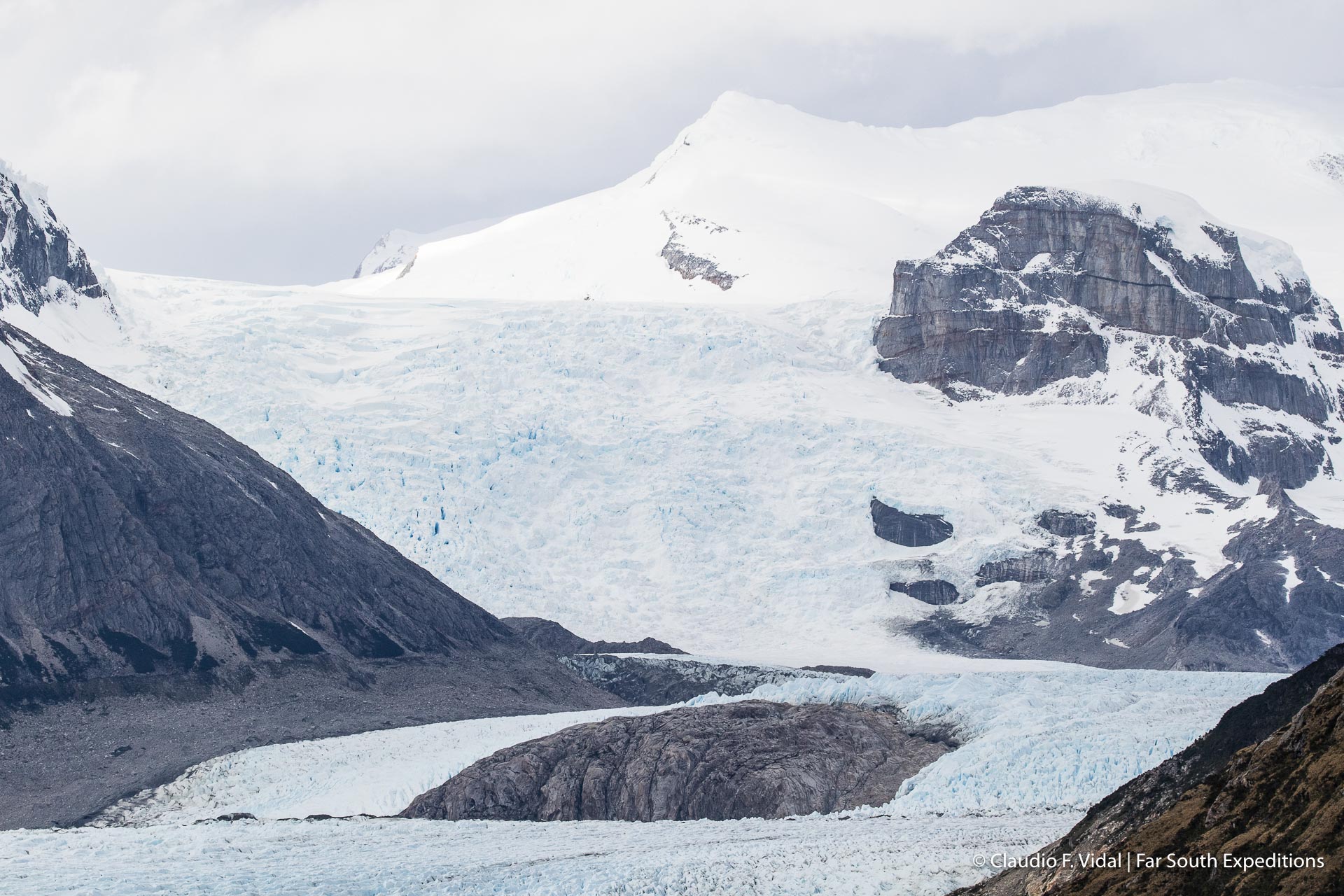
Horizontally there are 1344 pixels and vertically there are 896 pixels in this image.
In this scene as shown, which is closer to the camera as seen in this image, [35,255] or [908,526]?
[908,526]

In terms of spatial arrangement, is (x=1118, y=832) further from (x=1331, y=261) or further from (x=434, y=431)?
(x=1331, y=261)

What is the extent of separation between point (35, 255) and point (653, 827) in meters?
99.6

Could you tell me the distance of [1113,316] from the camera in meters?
164

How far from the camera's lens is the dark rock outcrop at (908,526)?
435 ft

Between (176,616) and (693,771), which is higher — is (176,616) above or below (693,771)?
above

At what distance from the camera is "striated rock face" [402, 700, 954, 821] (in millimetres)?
57812

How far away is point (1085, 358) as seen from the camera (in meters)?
162

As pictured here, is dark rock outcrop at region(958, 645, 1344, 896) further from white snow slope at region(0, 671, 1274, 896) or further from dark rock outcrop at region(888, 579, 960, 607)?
dark rock outcrop at region(888, 579, 960, 607)

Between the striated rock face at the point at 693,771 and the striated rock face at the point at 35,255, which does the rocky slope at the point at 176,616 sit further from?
the striated rock face at the point at 35,255

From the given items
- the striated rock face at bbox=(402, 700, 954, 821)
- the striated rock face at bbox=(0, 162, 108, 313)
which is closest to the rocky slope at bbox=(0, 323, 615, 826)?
the striated rock face at bbox=(402, 700, 954, 821)

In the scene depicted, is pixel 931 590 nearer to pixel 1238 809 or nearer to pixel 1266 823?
pixel 1238 809

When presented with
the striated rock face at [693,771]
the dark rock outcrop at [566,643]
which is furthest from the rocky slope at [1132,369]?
the striated rock face at [693,771]

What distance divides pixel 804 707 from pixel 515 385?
7888 centimetres

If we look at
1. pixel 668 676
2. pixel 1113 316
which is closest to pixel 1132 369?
pixel 1113 316
